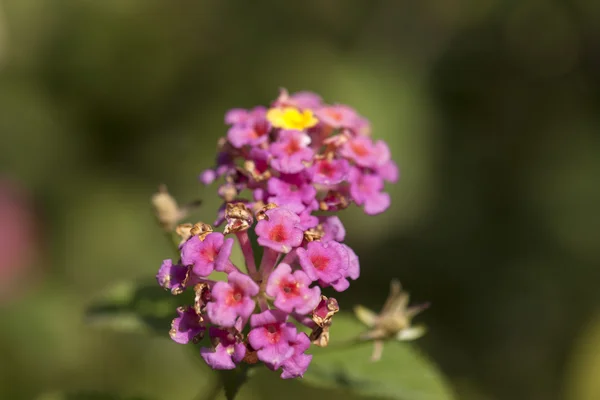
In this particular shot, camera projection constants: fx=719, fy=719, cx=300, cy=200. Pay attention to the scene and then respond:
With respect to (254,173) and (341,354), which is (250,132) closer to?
(254,173)

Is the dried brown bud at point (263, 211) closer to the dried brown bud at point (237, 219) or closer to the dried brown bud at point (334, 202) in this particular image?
the dried brown bud at point (237, 219)

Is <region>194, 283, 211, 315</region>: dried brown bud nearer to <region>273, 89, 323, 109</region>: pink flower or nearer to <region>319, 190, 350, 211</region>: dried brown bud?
<region>319, 190, 350, 211</region>: dried brown bud

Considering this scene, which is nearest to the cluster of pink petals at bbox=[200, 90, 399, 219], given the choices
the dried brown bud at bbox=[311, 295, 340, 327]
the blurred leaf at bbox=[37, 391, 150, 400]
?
the dried brown bud at bbox=[311, 295, 340, 327]

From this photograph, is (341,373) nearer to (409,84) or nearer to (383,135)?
(383,135)

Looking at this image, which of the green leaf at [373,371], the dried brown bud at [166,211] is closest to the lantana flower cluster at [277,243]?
the dried brown bud at [166,211]

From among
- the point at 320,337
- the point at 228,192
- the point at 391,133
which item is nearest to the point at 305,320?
the point at 320,337
